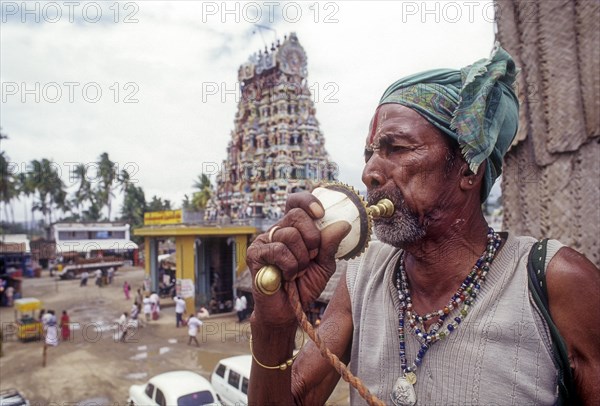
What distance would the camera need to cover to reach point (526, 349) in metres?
1.45

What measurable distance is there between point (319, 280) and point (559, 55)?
2.92 meters

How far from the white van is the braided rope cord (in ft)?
22.0

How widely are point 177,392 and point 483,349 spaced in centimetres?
651

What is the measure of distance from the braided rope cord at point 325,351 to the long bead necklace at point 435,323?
0.48 metres

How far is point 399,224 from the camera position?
1.57 meters

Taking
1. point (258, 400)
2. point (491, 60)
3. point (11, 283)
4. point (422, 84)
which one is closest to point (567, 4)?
point (491, 60)

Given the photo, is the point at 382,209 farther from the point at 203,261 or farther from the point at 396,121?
the point at 203,261

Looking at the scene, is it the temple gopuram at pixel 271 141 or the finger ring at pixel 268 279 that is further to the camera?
the temple gopuram at pixel 271 141

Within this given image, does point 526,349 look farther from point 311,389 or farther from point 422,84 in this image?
point 422,84

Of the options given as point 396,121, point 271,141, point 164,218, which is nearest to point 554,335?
point 396,121

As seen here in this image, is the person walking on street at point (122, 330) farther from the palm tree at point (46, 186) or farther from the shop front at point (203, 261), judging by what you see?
the palm tree at point (46, 186)

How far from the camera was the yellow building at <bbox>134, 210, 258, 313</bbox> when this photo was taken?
16906 mm

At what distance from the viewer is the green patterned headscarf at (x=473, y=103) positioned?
154 centimetres

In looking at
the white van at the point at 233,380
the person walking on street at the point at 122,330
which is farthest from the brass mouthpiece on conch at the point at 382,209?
the person walking on street at the point at 122,330
